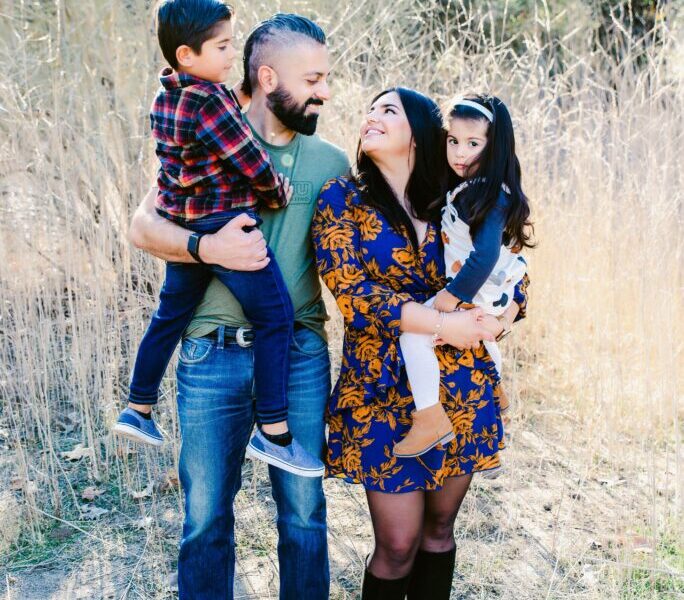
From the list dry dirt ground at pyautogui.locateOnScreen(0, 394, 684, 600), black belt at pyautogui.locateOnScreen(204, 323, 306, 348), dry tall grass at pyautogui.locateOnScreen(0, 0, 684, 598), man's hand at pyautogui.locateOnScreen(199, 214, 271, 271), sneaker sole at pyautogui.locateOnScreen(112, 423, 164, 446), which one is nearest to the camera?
man's hand at pyautogui.locateOnScreen(199, 214, 271, 271)

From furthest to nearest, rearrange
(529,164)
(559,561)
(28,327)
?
1. (529,164)
2. (28,327)
3. (559,561)

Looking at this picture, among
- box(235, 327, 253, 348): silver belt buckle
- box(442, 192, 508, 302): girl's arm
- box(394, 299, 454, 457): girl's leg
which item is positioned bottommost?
box(394, 299, 454, 457): girl's leg

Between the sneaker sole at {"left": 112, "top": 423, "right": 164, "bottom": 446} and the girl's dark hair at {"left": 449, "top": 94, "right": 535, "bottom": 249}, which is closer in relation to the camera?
the girl's dark hair at {"left": 449, "top": 94, "right": 535, "bottom": 249}

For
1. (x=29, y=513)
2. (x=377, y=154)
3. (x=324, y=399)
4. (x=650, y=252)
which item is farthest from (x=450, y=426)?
(x=29, y=513)

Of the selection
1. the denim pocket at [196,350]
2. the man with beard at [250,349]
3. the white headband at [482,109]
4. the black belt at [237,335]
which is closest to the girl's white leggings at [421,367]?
the man with beard at [250,349]

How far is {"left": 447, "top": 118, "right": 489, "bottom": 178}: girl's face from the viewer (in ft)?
6.59

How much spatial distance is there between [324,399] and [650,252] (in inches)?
70.0

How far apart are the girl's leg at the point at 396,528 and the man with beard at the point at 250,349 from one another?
0.52 ft

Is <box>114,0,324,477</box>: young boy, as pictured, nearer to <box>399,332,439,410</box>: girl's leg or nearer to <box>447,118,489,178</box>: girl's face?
<box>399,332,439,410</box>: girl's leg

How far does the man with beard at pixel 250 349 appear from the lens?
6.36ft

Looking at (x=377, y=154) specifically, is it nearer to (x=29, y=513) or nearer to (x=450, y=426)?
(x=450, y=426)

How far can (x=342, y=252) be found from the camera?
194 centimetres

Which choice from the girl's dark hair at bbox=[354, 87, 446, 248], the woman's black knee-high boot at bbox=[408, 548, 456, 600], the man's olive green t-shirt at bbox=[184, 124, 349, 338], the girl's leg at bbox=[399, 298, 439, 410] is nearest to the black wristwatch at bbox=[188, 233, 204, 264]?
the man's olive green t-shirt at bbox=[184, 124, 349, 338]

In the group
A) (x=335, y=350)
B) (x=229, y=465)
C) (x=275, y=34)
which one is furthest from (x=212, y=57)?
(x=335, y=350)
